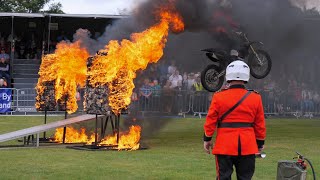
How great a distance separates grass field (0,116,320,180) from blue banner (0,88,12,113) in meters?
8.27

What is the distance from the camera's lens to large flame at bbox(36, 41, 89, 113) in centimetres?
1725

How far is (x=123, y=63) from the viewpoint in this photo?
51.0 feet

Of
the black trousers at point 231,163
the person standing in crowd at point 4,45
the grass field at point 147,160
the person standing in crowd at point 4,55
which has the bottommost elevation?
the grass field at point 147,160

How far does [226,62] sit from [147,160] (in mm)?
6787

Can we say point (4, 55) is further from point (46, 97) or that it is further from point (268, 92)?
point (46, 97)

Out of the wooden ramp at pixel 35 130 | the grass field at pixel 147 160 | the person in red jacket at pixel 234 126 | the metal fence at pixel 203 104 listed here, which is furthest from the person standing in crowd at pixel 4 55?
the person in red jacket at pixel 234 126

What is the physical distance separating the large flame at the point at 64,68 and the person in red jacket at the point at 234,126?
946 cm

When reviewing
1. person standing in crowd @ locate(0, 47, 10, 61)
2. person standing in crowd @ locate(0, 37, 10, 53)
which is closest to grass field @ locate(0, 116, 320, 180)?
person standing in crowd @ locate(0, 47, 10, 61)

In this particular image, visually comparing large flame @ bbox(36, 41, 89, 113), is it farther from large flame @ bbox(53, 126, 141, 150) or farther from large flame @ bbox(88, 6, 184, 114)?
large flame @ bbox(88, 6, 184, 114)

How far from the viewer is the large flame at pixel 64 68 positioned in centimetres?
1725

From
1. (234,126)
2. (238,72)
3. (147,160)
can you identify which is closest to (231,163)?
(234,126)

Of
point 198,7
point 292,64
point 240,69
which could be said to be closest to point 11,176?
point 240,69

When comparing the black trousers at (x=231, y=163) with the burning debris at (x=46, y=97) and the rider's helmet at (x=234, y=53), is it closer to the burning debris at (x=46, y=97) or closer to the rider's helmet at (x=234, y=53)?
the burning debris at (x=46, y=97)

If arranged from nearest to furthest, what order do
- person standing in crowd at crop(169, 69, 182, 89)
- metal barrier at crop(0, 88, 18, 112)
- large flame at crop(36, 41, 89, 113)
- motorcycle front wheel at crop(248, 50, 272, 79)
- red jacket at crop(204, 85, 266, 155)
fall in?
red jacket at crop(204, 85, 266, 155), large flame at crop(36, 41, 89, 113), motorcycle front wheel at crop(248, 50, 272, 79), person standing in crowd at crop(169, 69, 182, 89), metal barrier at crop(0, 88, 18, 112)
